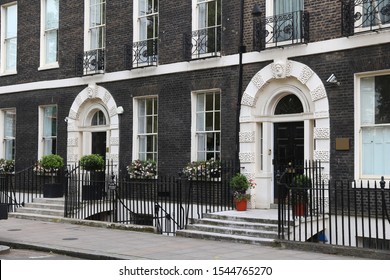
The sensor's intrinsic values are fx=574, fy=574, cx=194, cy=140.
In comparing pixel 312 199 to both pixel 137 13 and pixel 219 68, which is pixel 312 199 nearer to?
pixel 219 68

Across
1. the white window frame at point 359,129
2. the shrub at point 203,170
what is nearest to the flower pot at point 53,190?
the shrub at point 203,170

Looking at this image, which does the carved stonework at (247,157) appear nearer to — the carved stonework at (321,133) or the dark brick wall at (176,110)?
the dark brick wall at (176,110)

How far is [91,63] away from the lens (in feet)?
61.3

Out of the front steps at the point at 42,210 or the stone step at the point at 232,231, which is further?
the front steps at the point at 42,210

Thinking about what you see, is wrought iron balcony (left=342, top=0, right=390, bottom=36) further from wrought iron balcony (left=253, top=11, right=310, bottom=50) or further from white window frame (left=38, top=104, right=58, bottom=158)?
white window frame (left=38, top=104, right=58, bottom=158)

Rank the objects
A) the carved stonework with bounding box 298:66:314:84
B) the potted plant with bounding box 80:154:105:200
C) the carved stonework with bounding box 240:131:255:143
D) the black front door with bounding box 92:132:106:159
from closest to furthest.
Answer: the carved stonework with bounding box 298:66:314:84, the carved stonework with bounding box 240:131:255:143, the potted plant with bounding box 80:154:105:200, the black front door with bounding box 92:132:106:159

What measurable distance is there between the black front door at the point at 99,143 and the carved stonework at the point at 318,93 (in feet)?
26.1

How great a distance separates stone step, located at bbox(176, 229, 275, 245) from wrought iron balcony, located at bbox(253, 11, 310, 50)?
4931mm

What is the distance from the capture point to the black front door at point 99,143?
62.1 feet

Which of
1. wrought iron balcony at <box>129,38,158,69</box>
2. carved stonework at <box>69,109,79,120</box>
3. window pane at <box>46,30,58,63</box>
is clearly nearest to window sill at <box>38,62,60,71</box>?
window pane at <box>46,30,58,63</box>

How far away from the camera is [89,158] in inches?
671

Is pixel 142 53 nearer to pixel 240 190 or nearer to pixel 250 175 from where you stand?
pixel 250 175

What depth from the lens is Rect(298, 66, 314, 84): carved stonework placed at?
44.8 feet

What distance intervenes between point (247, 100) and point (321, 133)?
2.34 m
